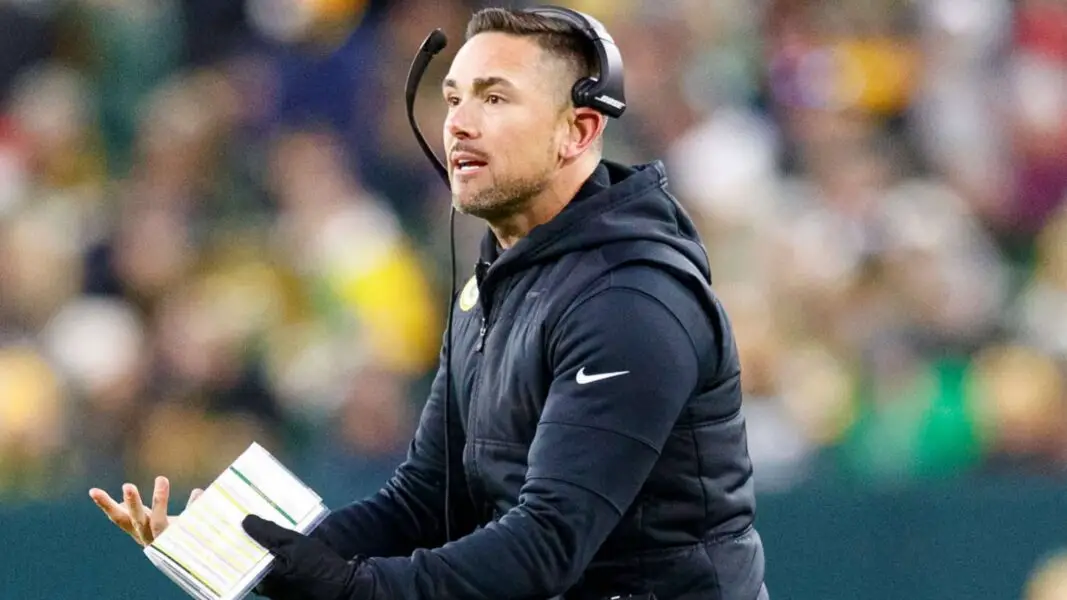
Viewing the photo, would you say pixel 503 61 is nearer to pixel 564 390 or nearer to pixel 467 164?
pixel 467 164

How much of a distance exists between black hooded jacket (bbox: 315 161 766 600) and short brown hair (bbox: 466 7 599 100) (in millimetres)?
203

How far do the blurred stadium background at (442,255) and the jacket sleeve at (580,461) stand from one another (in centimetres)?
278

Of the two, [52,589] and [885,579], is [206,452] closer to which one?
[52,589]

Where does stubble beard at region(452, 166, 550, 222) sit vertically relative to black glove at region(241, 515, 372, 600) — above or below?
above

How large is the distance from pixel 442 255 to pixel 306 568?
388 centimetres

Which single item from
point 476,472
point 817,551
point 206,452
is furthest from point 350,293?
point 476,472

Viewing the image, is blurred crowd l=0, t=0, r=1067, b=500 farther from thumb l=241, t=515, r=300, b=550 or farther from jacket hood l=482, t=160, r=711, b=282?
thumb l=241, t=515, r=300, b=550

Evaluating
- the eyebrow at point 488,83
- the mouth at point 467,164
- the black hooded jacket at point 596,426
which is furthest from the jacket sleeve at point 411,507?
the eyebrow at point 488,83

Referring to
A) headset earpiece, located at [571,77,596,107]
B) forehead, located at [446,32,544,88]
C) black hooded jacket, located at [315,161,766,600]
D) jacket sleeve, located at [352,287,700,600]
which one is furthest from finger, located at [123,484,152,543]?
headset earpiece, located at [571,77,596,107]

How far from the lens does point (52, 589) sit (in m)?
5.48

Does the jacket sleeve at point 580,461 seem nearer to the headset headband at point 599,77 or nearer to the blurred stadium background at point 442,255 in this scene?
the headset headband at point 599,77

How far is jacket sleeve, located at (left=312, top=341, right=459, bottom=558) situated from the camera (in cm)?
337

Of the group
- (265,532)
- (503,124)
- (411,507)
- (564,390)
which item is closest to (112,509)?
(265,532)

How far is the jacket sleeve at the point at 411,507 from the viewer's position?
→ 3.37m
